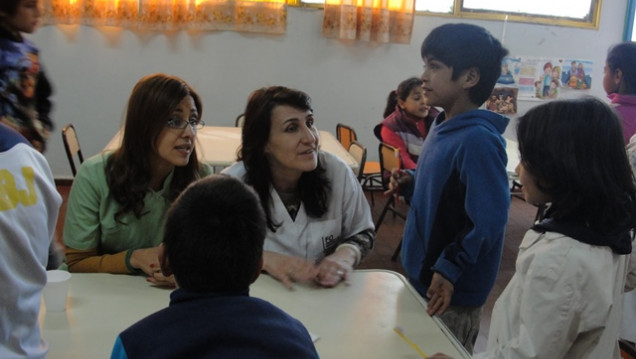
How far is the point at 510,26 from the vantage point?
531 centimetres

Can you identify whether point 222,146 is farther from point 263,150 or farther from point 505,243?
point 505,243

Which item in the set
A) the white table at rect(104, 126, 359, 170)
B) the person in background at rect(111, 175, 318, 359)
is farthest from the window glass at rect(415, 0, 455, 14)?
the person in background at rect(111, 175, 318, 359)

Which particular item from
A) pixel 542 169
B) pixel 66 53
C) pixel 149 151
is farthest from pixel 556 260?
pixel 66 53

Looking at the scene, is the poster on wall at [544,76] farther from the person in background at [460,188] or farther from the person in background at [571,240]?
the person in background at [571,240]

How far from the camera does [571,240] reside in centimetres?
111

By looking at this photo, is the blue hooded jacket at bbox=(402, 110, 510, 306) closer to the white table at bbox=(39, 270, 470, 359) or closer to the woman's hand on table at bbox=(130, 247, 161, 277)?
the white table at bbox=(39, 270, 470, 359)

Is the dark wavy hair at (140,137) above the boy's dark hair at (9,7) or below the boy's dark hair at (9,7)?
below

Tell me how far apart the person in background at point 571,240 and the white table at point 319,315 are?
234mm

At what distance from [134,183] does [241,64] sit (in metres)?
3.40

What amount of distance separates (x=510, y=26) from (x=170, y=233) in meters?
5.16

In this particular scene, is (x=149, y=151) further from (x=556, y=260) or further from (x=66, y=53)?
(x=66, y=53)

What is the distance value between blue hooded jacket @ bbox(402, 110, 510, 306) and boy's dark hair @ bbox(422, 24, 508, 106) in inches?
5.2

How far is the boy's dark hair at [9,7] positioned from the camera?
149 centimetres

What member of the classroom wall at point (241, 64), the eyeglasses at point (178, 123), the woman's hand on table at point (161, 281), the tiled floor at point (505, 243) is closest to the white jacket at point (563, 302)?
the woman's hand on table at point (161, 281)
